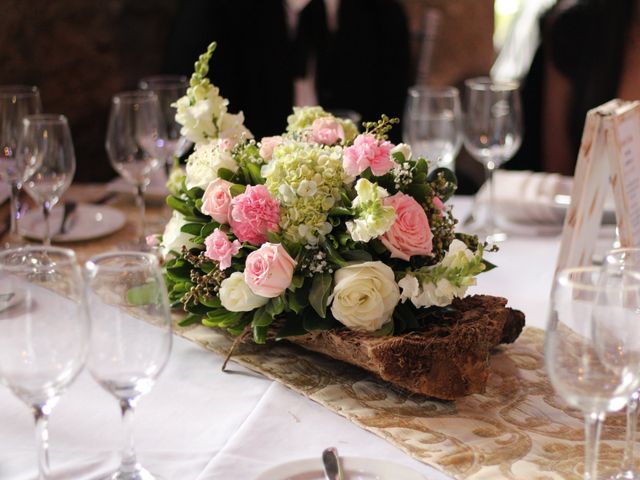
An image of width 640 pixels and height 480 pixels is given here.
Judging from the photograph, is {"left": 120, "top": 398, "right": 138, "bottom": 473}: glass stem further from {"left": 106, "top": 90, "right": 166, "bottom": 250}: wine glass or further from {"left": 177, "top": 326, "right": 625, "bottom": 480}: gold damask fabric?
{"left": 106, "top": 90, "right": 166, "bottom": 250}: wine glass

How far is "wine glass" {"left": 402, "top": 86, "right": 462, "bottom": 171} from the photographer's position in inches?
75.5

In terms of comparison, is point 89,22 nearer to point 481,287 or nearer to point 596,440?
point 481,287

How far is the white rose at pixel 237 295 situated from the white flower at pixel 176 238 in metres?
0.13

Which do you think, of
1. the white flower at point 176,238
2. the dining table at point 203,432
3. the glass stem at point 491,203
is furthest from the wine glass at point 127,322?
the glass stem at point 491,203

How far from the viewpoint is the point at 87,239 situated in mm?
1888

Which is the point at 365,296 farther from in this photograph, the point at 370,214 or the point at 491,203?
the point at 491,203

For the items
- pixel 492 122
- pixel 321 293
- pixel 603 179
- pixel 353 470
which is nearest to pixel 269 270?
pixel 321 293

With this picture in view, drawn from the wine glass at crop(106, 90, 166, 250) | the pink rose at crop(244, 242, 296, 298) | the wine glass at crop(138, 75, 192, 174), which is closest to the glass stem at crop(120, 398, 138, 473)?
the pink rose at crop(244, 242, 296, 298)

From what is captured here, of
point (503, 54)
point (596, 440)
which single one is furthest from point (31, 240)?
point (503, 54)

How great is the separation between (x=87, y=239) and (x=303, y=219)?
0.83 meters

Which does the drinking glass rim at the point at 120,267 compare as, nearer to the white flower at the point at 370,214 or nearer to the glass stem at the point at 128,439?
the glass stem at the point at 128,439

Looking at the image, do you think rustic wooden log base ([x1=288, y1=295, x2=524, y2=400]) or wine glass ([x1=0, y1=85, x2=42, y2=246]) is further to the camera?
wine glass ([x1=0, y1=85, x2=42, y2=246])

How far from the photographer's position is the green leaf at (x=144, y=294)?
882mm

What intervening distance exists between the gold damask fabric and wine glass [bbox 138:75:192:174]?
736mm
